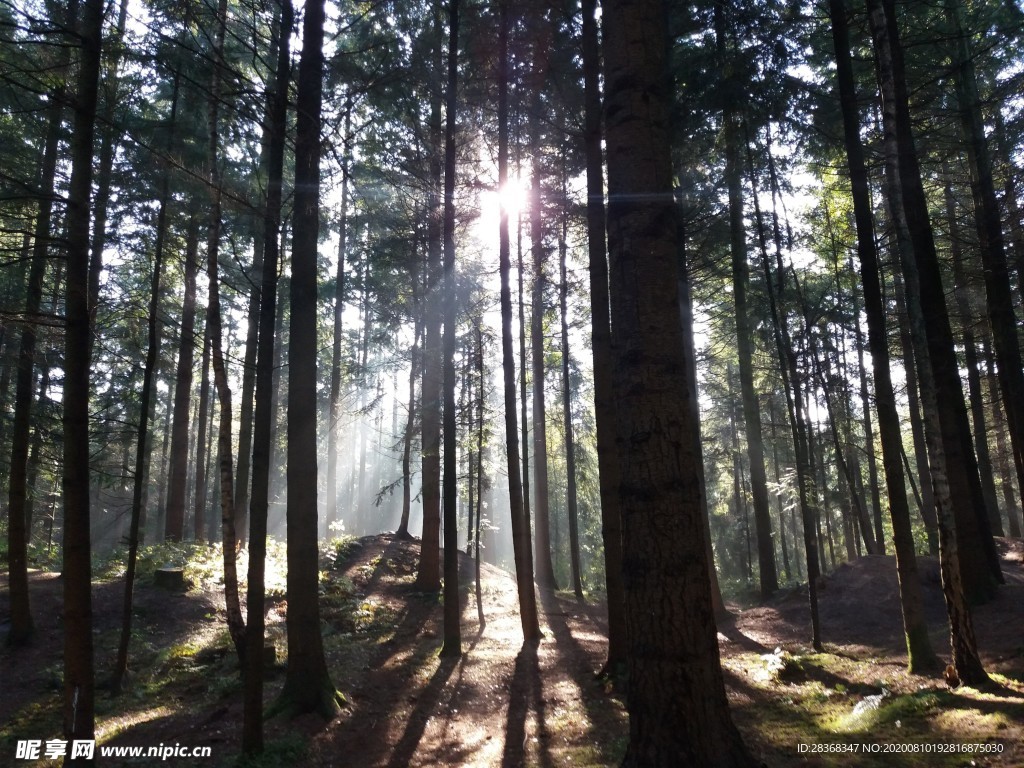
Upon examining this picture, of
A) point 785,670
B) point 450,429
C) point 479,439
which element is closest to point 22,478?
point 450,429

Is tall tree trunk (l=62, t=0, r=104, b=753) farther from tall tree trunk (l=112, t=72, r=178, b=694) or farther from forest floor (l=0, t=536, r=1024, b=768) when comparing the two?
tall tree trunk (l=112, t=72, r=178, b=694)

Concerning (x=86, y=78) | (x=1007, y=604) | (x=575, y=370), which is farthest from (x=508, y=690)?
(x=575, y=370)

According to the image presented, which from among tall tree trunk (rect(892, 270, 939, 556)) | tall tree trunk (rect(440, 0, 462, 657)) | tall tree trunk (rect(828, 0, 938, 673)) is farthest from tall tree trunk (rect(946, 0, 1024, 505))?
tall tree trunk (rect(440, 0, 462, 657))

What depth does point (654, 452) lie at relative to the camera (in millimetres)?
3598

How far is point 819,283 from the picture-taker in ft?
68.0

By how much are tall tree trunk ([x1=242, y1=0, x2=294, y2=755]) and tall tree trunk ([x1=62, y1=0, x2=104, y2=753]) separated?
1.29 meters

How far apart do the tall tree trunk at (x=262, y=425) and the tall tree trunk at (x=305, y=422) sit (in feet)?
2.13

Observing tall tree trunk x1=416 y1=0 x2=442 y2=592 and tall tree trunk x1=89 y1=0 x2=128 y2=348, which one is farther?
tall tree trunk x1=416 y1=0 x2=442 y2=592

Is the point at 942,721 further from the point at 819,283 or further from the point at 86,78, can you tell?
the point at 819,283

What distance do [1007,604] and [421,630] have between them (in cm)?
1107

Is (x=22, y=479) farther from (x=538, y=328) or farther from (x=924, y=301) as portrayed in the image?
(x=924, y=301)

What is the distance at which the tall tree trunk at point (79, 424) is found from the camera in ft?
17.4

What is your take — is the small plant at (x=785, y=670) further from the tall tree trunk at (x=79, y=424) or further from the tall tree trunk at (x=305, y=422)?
the tall tree trunk at (x=79, y=424)

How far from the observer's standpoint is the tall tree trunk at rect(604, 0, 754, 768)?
3381mm
